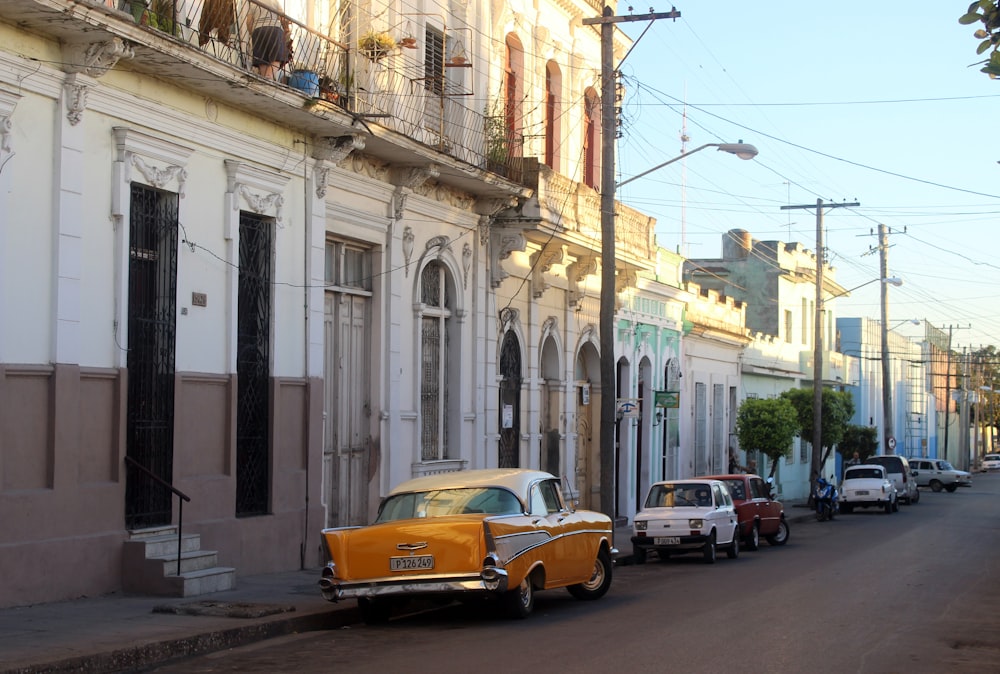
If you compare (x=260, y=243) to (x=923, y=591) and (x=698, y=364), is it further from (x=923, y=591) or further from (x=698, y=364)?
(x=698, y=364)

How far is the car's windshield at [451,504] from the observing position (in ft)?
45.6

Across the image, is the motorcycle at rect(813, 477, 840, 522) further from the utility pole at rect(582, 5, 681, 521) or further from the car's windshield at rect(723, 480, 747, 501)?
the utility pole at rect(582, 5, 681, 521)

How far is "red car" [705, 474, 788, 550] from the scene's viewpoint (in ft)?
87.8

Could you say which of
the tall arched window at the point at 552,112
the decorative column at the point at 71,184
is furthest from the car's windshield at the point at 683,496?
the decorative column at the point at 71,184

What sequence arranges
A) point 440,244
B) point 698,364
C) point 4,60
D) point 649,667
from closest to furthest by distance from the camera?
point 649,667
point 4,60
point 440,244
point 698,364

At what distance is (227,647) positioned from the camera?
12.0 m

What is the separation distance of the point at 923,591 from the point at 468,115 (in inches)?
443

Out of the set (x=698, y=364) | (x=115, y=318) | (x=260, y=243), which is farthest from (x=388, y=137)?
(x=698, y=364)

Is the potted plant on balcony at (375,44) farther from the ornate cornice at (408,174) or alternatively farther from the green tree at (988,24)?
the green tree at (988,24)

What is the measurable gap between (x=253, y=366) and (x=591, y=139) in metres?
15.0

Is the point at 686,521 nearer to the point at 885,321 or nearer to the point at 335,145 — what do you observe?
the point at 335,145

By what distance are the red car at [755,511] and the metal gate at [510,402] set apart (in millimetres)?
4007

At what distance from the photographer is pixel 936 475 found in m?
64.8

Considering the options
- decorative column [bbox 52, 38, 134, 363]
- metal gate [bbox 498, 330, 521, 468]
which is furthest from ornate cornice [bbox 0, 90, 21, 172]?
metal gate [bbox 498, 330, 521, 468]
